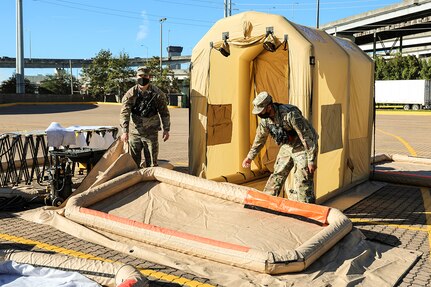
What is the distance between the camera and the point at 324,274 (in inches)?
173

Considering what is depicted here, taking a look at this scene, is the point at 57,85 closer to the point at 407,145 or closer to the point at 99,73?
the point at 99,73

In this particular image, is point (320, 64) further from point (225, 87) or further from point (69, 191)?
point (69, 191)

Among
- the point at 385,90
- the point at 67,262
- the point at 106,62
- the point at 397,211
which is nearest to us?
the point at 67,262

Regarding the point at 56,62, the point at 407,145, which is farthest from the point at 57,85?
the point at 407,145

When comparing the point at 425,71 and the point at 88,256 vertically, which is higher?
the point at 425,71

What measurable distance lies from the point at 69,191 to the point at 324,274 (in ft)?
13.2

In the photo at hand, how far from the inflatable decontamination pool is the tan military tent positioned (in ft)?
4.67

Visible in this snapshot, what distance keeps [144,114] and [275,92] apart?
290 centimetres

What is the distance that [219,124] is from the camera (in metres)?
8.22

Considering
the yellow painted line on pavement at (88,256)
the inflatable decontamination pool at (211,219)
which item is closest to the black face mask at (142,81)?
the inflatable decontamination pool at (211,219)

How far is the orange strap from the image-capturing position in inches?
212

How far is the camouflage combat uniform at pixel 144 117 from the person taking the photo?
7391 millimetres

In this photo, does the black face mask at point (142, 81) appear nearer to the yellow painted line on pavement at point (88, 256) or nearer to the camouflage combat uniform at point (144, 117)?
the camouflage combat uniform at point (144, 117)

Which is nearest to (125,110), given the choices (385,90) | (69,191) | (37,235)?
(69,191)
